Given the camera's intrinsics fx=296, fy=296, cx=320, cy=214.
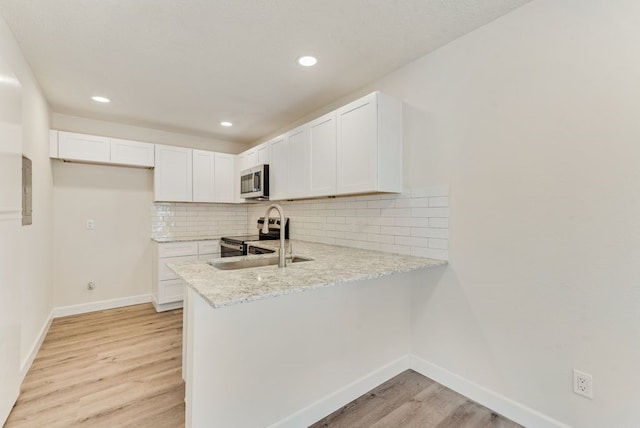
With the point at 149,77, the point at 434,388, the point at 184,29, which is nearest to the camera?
the point at 184,29

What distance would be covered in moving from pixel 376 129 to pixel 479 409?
6.50ft

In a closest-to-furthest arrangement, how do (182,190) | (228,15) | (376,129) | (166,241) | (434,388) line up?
(228,15)
(434,388)
(376,129)
(166,241)
(182,190)

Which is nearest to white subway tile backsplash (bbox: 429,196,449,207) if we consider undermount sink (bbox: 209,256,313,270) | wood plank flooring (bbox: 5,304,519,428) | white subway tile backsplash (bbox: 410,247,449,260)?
white subway tile backsplash (bbox: 410,247,449,260)

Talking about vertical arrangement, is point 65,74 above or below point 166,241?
above

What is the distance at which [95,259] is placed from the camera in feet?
12.3

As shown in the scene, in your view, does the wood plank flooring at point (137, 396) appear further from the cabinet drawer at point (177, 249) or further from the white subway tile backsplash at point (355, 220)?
the cabinet drawer at point (177, 249)

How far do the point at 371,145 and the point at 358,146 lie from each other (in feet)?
0.43

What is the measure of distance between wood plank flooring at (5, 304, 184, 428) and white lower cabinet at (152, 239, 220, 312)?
0.38 m

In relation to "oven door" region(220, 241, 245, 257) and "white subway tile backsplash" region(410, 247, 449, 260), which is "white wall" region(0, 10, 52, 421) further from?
"white subway tile backsplash" region(410, 247, 449, 260)

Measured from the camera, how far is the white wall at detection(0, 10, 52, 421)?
173 centimetres

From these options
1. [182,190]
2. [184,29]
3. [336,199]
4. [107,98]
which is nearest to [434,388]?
[336,199]

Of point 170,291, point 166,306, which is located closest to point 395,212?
point 170,291

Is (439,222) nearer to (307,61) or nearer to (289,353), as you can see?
(289,353)

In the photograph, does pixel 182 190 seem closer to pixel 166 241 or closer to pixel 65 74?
pixel 166 241
